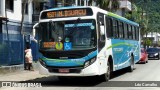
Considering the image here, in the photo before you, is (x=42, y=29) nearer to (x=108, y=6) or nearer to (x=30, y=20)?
(x=30, y=20)

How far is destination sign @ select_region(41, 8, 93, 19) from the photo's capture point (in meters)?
15.1

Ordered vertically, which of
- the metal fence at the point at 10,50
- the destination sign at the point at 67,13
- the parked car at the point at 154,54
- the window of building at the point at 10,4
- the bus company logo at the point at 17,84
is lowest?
the parked car at the point at 154,54

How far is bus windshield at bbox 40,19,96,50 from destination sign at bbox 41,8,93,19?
34 centimetres

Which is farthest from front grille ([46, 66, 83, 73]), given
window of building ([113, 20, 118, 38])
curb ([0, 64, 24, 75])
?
curb ([0, 64, 24, 75])

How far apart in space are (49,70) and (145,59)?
2102 cm

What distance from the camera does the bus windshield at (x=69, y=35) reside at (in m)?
14.6

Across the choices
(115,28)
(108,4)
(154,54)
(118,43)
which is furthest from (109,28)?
(154,54)

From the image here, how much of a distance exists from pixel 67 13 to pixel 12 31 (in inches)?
615

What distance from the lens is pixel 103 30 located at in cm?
1521

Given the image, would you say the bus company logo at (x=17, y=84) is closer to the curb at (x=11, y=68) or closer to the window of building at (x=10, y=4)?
the curb at (x=11, y=68)

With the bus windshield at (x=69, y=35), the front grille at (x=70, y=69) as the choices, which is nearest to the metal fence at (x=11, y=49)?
the bus windshield at (x=69, y=35)

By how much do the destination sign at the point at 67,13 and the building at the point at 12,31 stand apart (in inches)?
254

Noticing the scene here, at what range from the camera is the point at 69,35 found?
14.8m

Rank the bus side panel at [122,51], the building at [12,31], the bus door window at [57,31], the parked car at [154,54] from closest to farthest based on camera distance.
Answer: the bus door window at [57,31], the bus side panel at [122,51], the building at [12,31], the parked car at [154,54]
